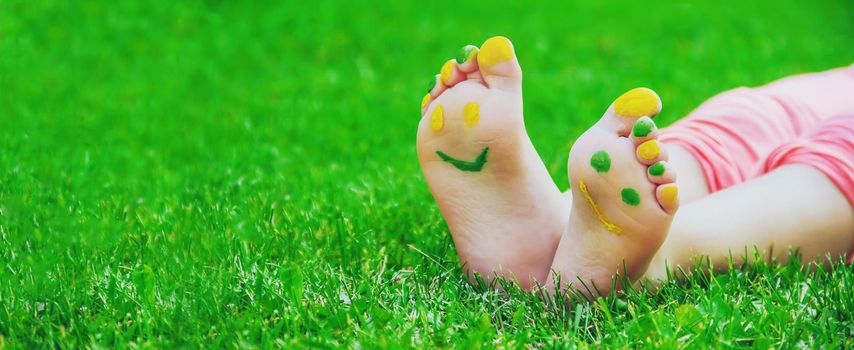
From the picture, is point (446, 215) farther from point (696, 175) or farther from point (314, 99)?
point (314, 99)

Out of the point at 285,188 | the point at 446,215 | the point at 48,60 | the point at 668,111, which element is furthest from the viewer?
the point at 48,60

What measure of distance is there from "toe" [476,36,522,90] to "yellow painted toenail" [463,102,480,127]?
47 mm

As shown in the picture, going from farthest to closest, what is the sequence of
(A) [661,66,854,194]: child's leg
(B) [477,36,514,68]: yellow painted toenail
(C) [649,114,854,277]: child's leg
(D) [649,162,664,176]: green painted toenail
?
1. (A) [661,66,854,194]: child's leg
2. (C) [649,114,854,277]: child's leg
3. (B) [477,36,514,68]: yellow painted toenail
4. (D) [649,162,664,176]: green painted toenail

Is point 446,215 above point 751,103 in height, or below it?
below

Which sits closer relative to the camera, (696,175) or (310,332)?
(310,332)

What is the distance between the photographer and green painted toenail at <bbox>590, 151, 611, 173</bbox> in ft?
4.83

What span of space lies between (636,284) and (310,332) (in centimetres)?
56

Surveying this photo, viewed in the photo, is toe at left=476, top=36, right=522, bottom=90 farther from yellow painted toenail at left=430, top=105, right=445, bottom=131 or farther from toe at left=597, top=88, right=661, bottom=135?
toe at left=597, top=88, right=661, bottom=135

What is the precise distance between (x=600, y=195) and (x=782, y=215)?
451mm

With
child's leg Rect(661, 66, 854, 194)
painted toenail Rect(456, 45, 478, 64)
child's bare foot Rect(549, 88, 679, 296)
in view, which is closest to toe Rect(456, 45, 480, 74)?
painted toenail Rect(456, 45, 478, 64)

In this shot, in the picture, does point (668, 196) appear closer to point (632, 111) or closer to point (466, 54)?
point (632, 111)

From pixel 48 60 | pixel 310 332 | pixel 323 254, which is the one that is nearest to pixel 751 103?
pixel 323 254

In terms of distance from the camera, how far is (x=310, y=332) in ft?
4.87

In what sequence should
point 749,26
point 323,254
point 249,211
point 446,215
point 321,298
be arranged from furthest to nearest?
point 749,26
point 249,211
point 323,254
point 446,215
point 321,298
